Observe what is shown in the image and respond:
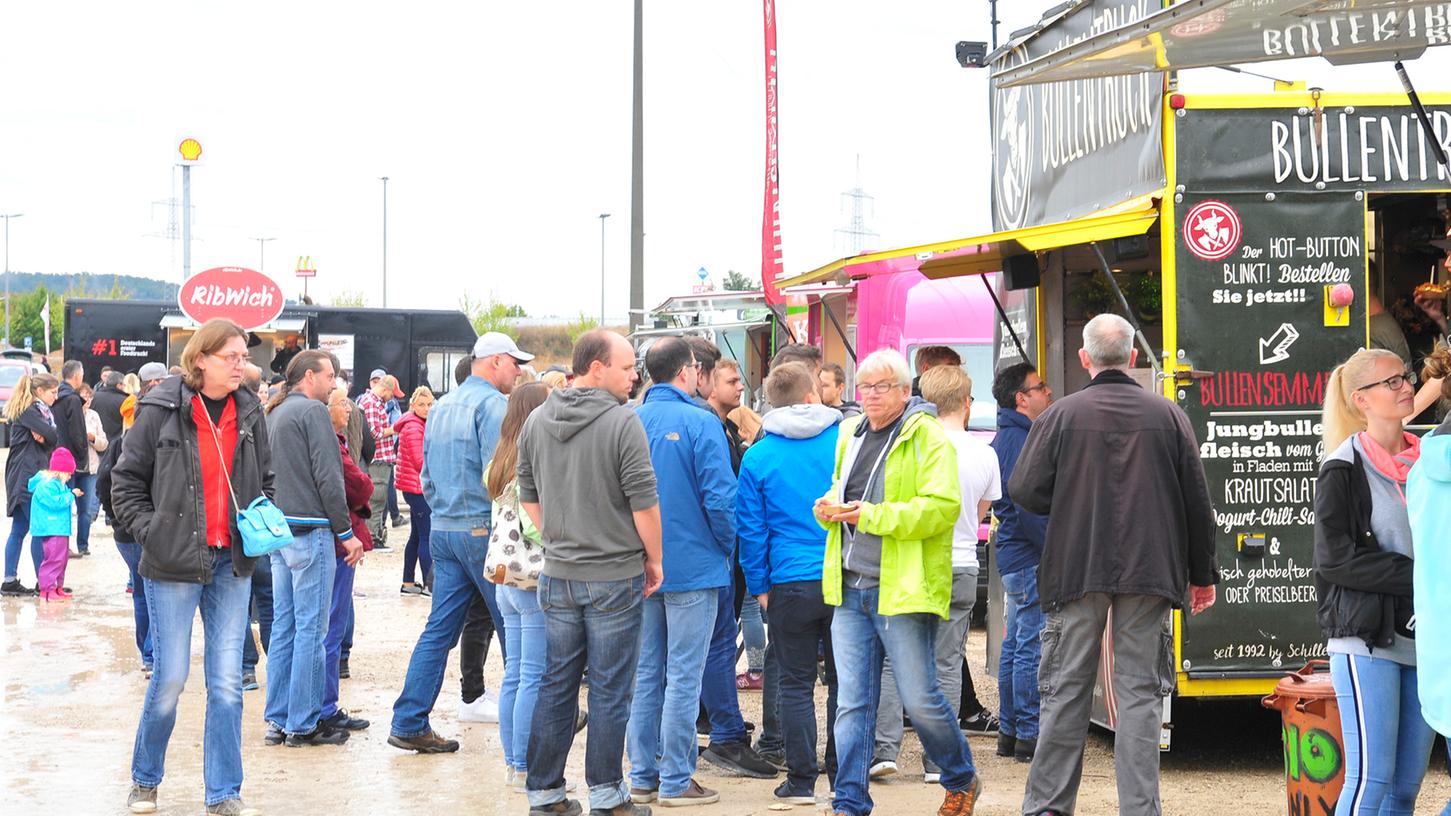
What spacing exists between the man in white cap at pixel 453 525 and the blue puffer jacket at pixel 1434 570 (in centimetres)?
449

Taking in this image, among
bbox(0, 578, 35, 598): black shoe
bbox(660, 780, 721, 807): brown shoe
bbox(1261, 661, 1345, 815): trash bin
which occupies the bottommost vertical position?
bbox(660, 780, 721, 807): brown shoe

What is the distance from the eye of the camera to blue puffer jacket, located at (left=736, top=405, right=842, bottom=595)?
670 cm

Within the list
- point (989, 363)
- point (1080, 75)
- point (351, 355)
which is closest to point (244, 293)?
point (989, 363)

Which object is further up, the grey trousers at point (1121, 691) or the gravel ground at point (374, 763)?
the grey trousers at point (1121, 691)

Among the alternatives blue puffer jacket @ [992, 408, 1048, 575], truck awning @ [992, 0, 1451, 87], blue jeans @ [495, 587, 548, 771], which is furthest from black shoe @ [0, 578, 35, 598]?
truck awning @ [992, 0, 1451, 87]

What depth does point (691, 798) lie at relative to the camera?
700 cm

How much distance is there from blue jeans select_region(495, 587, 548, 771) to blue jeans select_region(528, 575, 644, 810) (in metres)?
0.15

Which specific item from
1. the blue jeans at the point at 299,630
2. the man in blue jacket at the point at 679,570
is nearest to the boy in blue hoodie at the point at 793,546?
the man in blue jacket at the point at 679,570

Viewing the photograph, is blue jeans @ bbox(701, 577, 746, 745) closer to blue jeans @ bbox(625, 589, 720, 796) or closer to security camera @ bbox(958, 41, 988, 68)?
blue jeans @ bbox(625, 589, 720, 796)

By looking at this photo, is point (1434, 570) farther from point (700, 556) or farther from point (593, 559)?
point (700, 556)

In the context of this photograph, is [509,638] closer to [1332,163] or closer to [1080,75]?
[1080,75]

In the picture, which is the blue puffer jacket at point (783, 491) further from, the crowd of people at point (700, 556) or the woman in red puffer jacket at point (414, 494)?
the woman in red puffer jacket at point (414, 494)

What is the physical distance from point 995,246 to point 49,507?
8533 millimetres

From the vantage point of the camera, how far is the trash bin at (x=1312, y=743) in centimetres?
546
